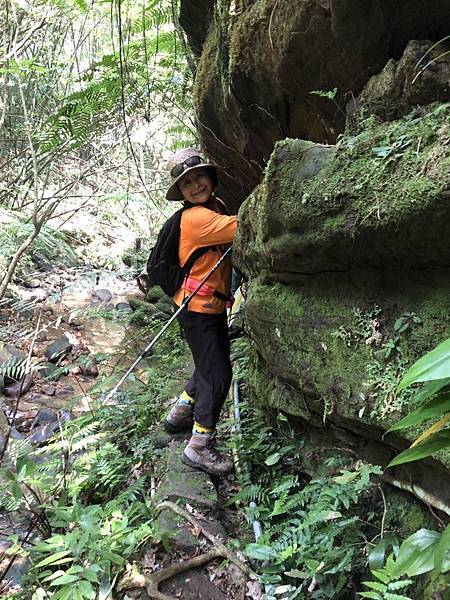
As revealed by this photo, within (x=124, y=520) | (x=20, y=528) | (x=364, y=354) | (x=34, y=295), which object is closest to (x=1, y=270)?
(x=34, y=295)

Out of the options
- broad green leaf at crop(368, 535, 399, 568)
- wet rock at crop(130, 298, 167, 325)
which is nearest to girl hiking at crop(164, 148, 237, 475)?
broad green leaf at crop(368, 535, 399, 568)

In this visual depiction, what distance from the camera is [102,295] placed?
12320 mm

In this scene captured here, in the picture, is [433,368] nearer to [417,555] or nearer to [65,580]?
[417,555]

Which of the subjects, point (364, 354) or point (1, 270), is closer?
point (364, 354)

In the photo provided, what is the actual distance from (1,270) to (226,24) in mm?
6892

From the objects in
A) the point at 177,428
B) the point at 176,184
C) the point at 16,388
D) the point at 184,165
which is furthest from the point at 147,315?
the point at 184,165

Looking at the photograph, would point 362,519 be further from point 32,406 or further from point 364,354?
point 32,406

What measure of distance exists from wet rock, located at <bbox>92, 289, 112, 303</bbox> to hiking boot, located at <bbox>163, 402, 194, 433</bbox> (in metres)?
7.82

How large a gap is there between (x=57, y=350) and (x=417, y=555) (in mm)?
7836

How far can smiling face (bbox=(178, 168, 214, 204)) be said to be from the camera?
3.90 m

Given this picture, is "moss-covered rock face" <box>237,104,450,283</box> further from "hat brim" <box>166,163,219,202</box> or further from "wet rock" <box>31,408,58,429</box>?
"wet rock" <box>31,408,58,429</box>

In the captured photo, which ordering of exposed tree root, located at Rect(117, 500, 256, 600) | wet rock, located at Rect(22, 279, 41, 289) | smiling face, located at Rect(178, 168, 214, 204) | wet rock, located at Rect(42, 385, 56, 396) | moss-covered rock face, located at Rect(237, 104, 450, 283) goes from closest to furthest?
moss-covered rock face, located at Rect(237, 104, 450, 283) < exposed tree root, located at Rect(117, 500, 256, 600) < smiling face, located at Rect(178, 168, 214, 204) < wet rock, located at Rect(42, 385, 56, 396) < wet rock, located at Rect(22, 279, 41, 289)

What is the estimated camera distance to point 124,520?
3.05 meters

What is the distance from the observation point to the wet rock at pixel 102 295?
1215 cm
